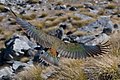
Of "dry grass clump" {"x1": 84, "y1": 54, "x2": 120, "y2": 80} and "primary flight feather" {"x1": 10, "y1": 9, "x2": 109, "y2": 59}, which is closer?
"primary flight feather" {"x1": 10, "y1": 9, "x2": 109, "y2": 59}

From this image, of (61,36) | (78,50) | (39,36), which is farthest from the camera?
(61,36)

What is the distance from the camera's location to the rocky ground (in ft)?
32.7

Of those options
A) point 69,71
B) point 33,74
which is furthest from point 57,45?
point 33,74

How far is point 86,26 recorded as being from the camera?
23828 mm

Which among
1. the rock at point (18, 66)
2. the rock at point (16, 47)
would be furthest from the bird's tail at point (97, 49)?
the rock at point (16, 47)

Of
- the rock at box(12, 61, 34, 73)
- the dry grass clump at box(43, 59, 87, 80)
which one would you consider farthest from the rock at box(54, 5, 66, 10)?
the dry grass clump at box(43, 59, 87, 80)

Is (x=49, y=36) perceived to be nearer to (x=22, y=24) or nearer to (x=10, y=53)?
(x=22, y=24)

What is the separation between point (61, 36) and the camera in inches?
778

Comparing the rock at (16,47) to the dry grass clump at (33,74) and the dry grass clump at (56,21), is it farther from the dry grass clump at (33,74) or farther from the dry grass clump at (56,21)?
the dry grass clump at (56,21)

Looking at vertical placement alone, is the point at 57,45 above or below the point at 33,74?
above

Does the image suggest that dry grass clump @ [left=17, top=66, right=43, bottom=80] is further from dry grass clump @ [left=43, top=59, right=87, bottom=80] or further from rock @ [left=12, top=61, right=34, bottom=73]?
rock @ [left=12, top=61, right=34, bottom=73]

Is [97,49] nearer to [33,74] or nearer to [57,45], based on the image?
[57,45]

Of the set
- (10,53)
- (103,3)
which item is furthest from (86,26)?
(103,3)

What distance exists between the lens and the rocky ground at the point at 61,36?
9.98 metres
